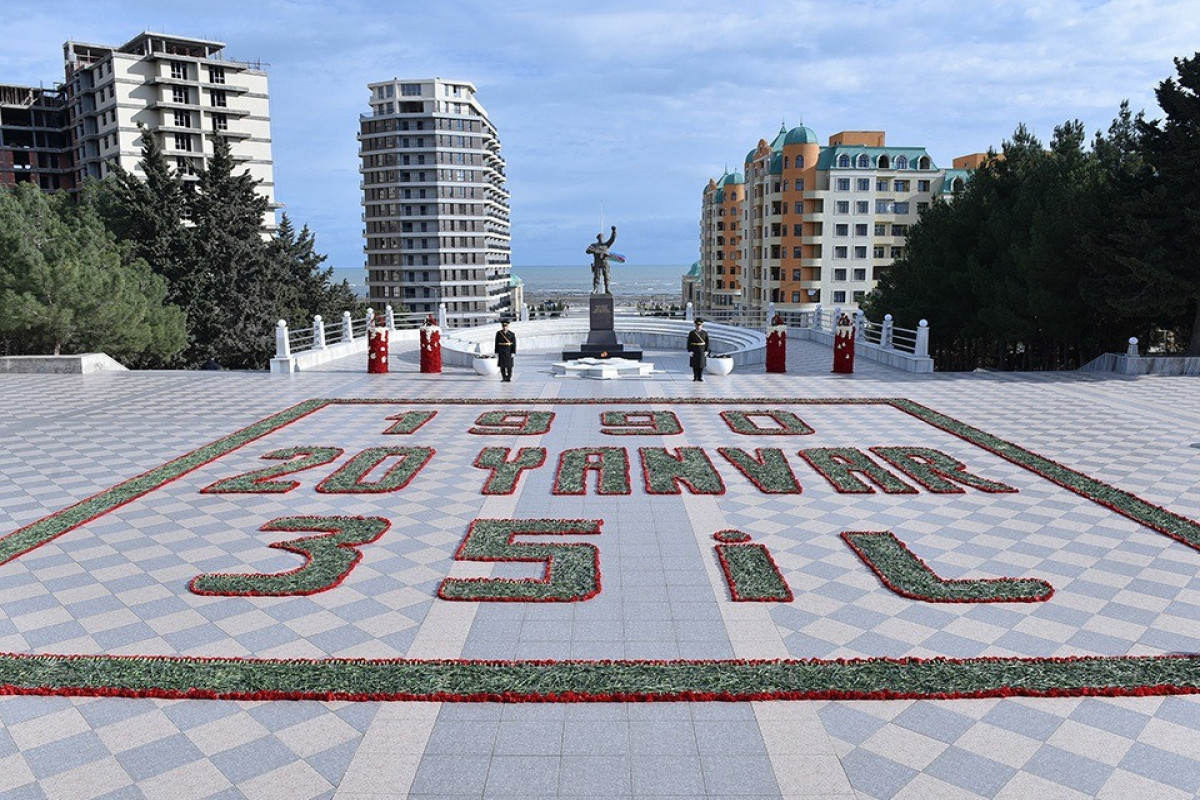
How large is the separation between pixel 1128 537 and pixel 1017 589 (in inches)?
104

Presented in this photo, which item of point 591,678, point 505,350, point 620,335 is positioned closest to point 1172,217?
point 505,350

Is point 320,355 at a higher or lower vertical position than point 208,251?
lower

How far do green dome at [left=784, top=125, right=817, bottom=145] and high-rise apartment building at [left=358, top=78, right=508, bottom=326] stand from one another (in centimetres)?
3820

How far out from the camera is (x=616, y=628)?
7.37 metres

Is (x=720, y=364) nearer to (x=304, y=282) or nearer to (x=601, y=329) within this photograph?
(x=601, y=329)

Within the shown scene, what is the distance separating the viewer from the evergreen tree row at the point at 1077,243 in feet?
71.8

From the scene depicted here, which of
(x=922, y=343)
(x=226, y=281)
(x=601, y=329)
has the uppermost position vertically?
(x=226, y=281)

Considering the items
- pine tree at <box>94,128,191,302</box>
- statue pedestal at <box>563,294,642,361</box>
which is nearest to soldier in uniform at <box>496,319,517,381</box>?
statue pedestal at <box>563,294,642,361</box>

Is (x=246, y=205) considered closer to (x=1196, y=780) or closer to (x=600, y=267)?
(x=600, y=267)

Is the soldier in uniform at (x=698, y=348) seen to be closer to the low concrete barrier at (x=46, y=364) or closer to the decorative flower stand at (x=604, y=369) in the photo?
the decorative flower stand at (x=604, y=369)

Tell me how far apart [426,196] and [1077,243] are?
80843 millimetres

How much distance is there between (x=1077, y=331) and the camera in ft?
84.6

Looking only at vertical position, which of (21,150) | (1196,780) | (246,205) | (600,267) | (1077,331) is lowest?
(1196,780)

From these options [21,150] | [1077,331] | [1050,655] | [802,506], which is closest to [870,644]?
[1050,655]
